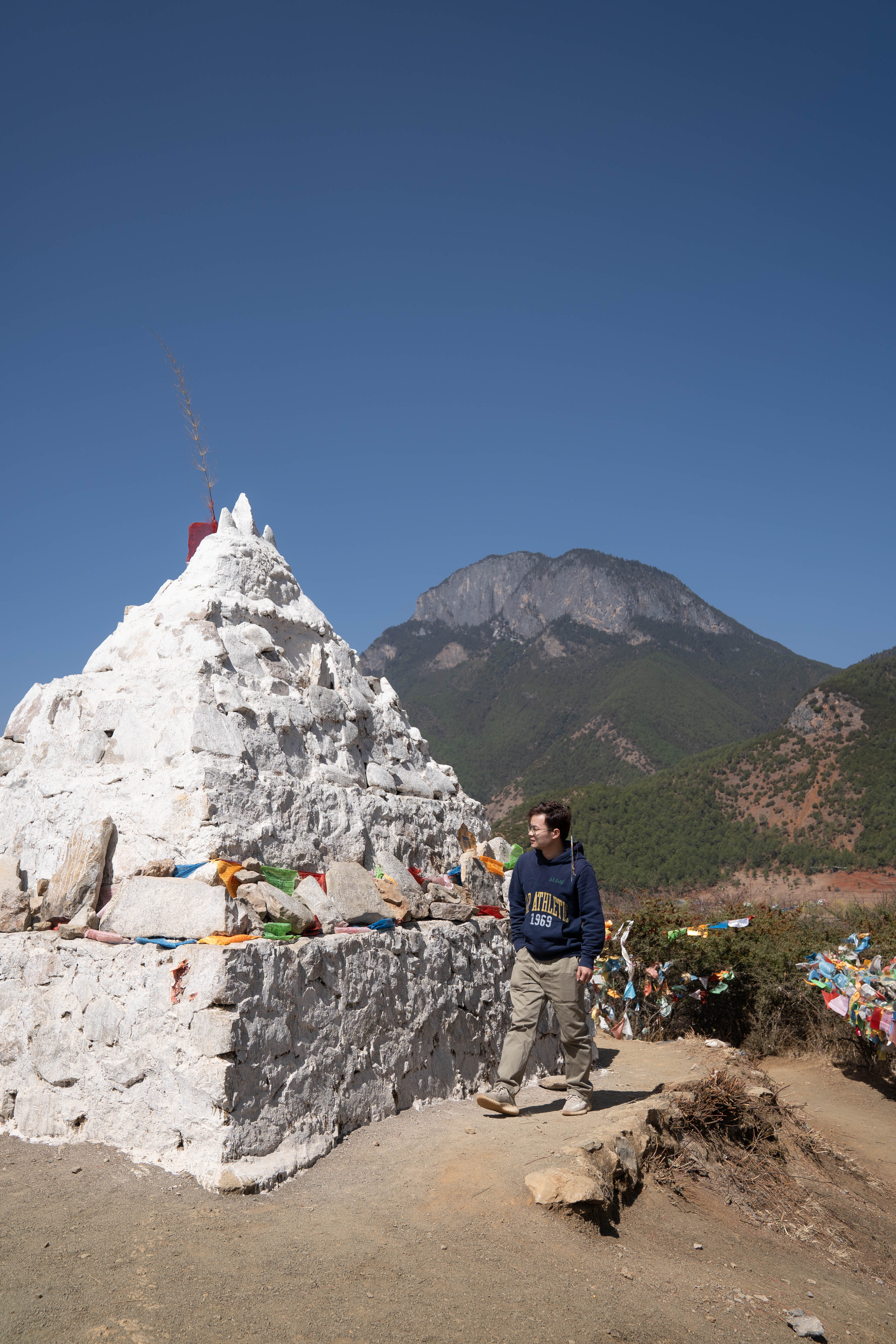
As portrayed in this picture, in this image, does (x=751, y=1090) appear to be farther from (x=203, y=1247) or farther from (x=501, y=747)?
(x=501, y=747)

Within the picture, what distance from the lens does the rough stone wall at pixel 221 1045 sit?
3.52m

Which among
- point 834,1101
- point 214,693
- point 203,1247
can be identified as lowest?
point 834,1101

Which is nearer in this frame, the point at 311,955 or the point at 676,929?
the point at 311,955

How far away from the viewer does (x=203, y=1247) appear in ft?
9.15

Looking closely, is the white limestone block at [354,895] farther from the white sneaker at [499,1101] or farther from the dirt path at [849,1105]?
the dirt path at [849,1105]

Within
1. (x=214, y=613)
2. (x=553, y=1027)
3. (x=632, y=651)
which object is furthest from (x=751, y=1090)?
(x=632, y=651)

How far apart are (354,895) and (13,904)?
1.94 m

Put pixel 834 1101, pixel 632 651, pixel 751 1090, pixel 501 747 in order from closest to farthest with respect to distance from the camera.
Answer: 1. pixel 751 1090
2. pixel 834 1101
3. pixel 501 747
4. pixel 632 651

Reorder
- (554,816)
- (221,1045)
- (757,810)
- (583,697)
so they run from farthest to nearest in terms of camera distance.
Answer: (583,697) → (757,810) → (554,816) → (221,1045)

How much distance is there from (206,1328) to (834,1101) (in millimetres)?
6220

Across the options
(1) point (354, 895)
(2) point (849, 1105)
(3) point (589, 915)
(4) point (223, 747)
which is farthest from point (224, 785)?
(2) point (849, 1105)

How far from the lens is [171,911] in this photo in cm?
401

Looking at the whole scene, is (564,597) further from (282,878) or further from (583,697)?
(282,878)

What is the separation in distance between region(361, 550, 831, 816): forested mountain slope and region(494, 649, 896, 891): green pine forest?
8.73 meters
